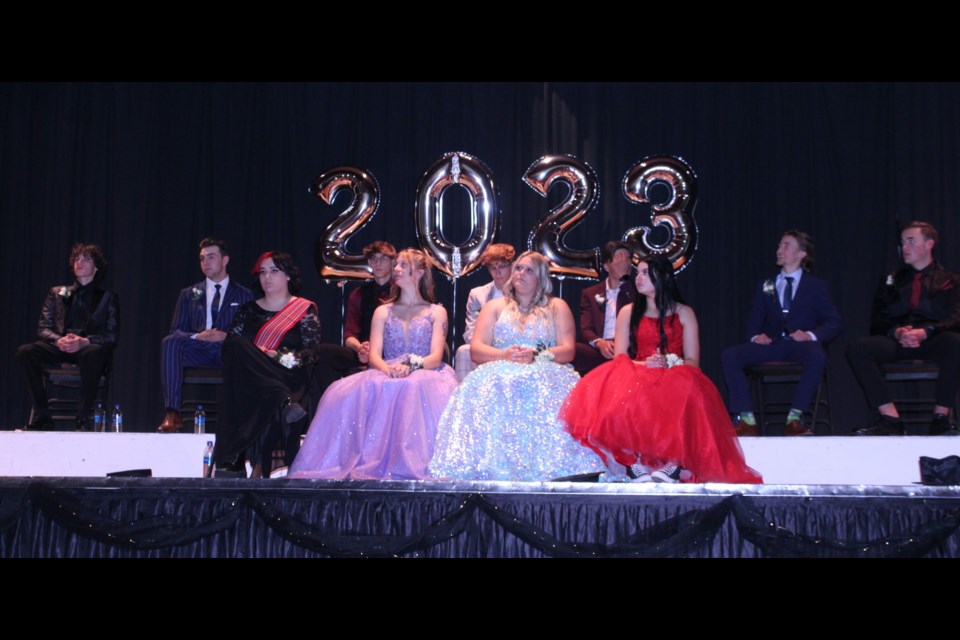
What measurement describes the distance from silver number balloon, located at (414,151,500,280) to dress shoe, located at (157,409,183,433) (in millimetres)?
2227

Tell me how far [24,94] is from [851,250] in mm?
6536

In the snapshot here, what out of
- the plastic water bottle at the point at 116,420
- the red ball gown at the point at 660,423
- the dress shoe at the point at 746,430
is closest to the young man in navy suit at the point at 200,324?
the plastic water bottle at the point at 116,420

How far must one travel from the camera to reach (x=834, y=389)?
721 centimetres

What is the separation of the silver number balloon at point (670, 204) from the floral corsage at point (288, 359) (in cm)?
276

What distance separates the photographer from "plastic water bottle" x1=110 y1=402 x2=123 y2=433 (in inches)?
264

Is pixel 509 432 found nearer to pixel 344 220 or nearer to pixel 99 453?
pixel 99 453

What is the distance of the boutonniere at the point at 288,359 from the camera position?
5582mm

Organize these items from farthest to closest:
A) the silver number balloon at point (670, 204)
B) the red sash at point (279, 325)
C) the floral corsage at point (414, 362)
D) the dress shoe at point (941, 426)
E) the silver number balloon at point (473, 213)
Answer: the silver number balloon at point (473, 213)
the silver number balloon at point (670, 204)
the red sash at point (279, 325)
the dress shoe at point (941, 426)
the floral corsage at point (414, 362)

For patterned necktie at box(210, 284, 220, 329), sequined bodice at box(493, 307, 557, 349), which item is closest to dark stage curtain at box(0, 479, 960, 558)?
sequined bodice at box(493, 307, 557, 349)

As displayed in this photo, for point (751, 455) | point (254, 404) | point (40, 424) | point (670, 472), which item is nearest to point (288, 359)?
point (254, 404)

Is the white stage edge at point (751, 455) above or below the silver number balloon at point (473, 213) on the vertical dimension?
below

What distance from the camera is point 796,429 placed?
561 centimetres

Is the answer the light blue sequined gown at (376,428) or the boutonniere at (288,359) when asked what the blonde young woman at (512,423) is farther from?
the boutonniere at (288,359)
